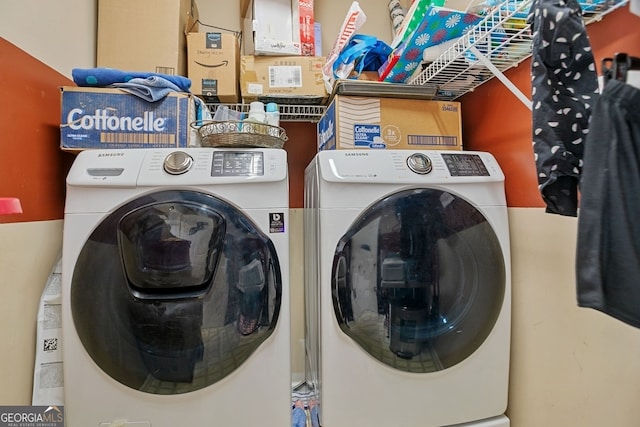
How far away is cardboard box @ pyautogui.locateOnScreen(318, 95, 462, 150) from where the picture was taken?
108 cm

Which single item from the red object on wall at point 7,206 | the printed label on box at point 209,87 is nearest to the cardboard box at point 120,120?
the printed label on box at point 209,87

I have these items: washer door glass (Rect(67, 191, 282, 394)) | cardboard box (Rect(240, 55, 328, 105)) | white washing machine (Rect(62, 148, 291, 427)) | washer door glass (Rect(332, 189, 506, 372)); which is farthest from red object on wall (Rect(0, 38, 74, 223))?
washer door glass (Rect(332, 189, 506, 372))

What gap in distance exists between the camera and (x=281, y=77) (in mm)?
1256

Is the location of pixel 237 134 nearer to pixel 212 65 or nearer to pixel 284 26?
pixel 212 65

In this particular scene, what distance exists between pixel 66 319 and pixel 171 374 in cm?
28

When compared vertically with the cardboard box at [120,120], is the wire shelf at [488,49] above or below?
above

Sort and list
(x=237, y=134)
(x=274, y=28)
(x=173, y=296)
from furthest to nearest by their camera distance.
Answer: (x=274, y=28), (x=237, y=134), (x=173, y=296)

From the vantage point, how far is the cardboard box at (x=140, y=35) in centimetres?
118

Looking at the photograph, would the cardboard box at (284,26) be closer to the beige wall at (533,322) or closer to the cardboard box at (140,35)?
the cardboard box at (140,35)

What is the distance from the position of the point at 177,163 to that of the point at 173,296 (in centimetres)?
34

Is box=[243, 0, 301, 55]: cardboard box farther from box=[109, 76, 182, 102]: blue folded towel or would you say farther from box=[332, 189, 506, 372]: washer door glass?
box=[332, 189, 506, 372]: washer door glass

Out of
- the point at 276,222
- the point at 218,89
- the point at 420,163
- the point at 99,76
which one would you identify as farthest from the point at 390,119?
the point at 99,76

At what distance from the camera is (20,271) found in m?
Result: 0.83

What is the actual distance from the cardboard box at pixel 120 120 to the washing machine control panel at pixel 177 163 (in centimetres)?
15
